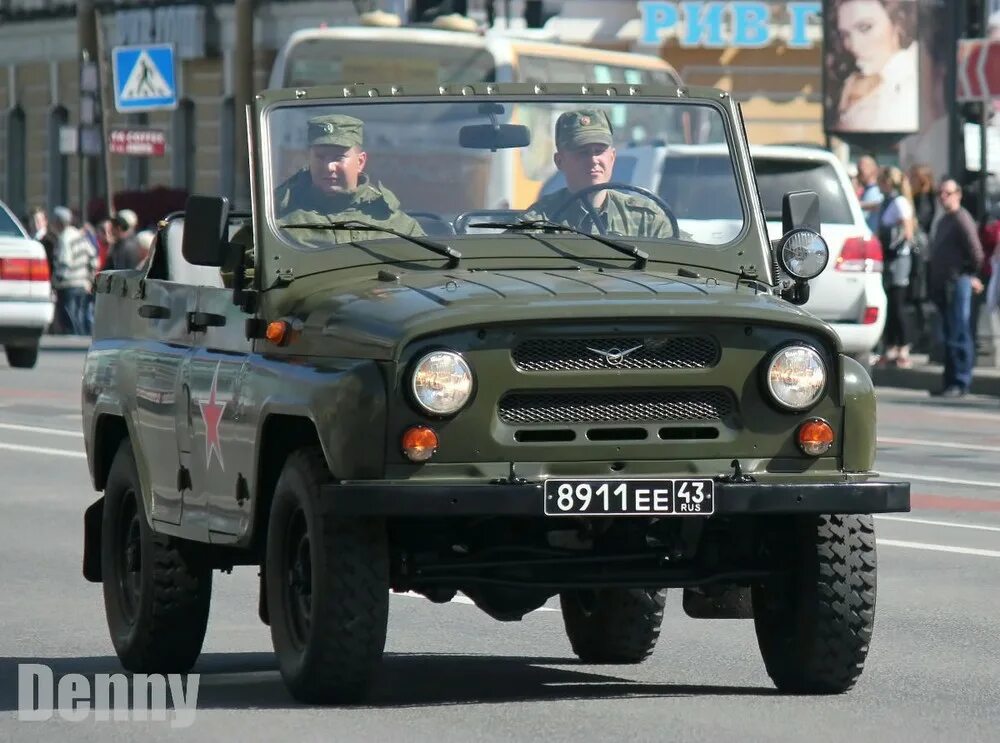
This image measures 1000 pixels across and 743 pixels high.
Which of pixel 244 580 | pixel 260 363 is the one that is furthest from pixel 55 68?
pixel 260 363

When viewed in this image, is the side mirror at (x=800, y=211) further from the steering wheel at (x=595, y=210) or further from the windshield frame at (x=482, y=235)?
the steering wheel at (x=595, y=210)

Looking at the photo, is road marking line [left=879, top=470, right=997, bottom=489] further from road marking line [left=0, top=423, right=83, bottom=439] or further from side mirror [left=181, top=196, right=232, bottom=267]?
side mirror [left=181, top=196, right=232, bottom=267]


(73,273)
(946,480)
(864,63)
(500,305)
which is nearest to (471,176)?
(500,305)

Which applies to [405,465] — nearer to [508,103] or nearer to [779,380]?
[779,380]

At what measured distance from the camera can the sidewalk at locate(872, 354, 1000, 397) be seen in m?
25.3

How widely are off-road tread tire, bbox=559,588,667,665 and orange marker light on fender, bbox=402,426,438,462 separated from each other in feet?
5.65

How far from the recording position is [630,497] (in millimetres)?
7711

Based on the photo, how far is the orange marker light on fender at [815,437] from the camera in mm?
7961

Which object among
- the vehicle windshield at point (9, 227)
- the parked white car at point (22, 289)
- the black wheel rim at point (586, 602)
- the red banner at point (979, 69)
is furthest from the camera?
the vehicle windshield at point (9, 227)

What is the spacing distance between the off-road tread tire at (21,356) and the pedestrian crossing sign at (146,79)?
1241 cm

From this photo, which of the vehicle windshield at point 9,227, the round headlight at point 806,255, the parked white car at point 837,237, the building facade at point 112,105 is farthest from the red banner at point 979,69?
the building facade at point 112,105

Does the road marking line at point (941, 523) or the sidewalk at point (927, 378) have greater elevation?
the road marking line at point (941, 523)

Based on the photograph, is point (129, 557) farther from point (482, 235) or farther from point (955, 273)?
point (955, 273)

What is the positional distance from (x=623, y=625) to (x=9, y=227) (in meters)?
18.8
